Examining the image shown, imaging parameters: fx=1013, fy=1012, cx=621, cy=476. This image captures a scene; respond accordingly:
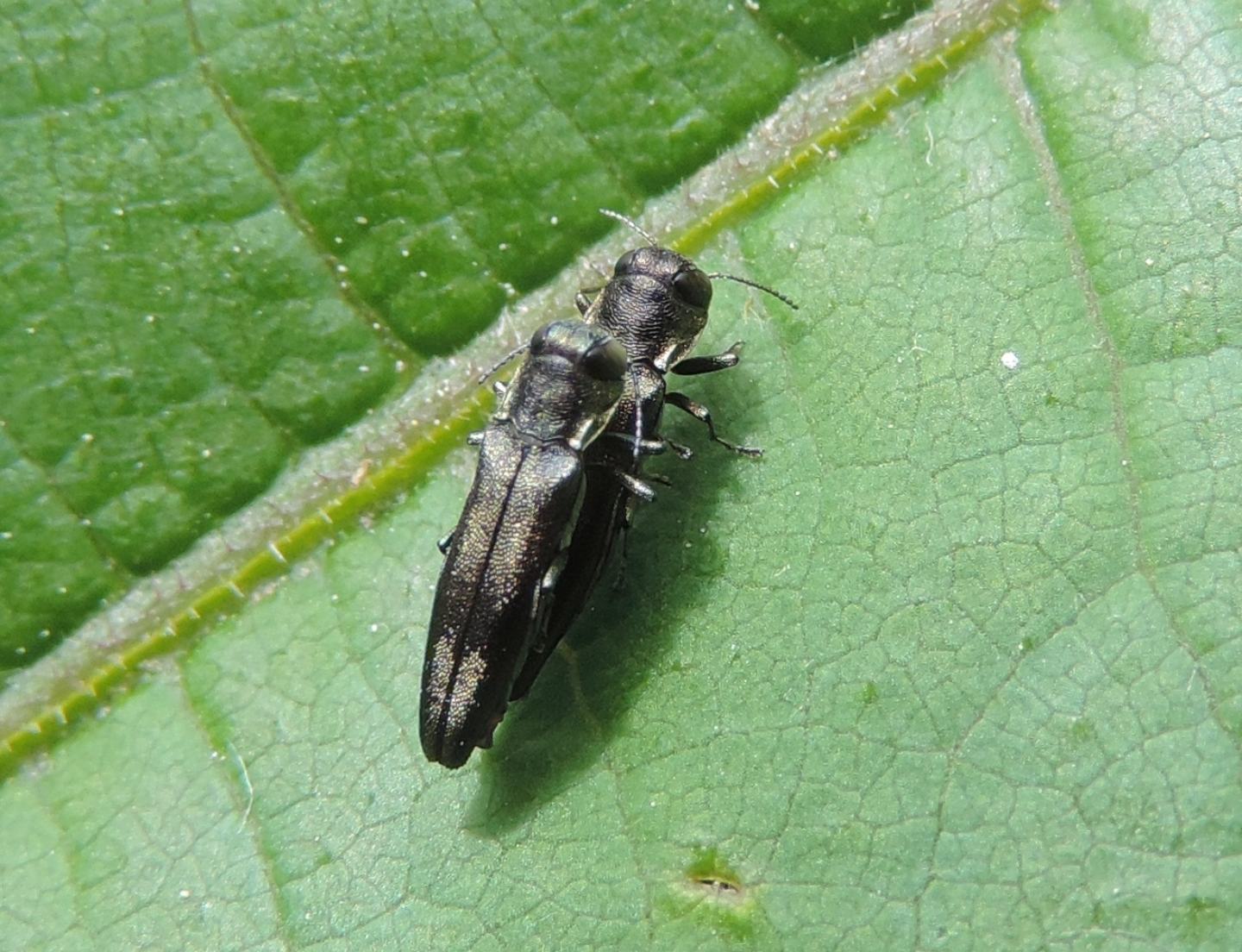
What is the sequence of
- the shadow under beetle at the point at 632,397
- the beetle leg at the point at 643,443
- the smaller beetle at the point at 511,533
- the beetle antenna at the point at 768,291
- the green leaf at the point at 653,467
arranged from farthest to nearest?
1. the beetle leg at the point at 643,443
2. the beetle antenna at the point at 768,291
3. the shadow under beetle at the point at 632,397
4. the smaller beetle at the point at 511,533
5. the green leaf at the point at 653,467

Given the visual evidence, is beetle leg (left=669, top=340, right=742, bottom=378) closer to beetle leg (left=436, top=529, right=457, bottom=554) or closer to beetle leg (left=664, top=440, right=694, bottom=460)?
beetle leg (left=664, top=440, right=694, bottom=460)

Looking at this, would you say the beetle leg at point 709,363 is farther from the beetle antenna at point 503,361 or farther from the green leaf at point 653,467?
the beetle antenna at point 503,361

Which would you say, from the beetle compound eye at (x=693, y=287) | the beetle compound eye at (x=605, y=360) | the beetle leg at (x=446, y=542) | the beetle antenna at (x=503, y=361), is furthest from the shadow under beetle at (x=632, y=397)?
the beetle leg at (x=446, y=542)

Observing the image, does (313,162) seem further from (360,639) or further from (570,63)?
(360,639)

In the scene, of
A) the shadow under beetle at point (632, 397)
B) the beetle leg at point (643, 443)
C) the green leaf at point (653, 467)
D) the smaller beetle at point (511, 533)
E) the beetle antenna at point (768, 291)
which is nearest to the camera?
the green leaf at point (653, 467)

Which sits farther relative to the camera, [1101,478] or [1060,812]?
[1101,478]

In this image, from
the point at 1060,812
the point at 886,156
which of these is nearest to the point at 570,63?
the point at 886,156

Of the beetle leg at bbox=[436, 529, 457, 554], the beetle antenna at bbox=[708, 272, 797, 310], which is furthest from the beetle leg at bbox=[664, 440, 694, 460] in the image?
the beetle leg at bbox=[436, 529, 457, 554]

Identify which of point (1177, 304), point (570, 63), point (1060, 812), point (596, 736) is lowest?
point (1060, 812)
